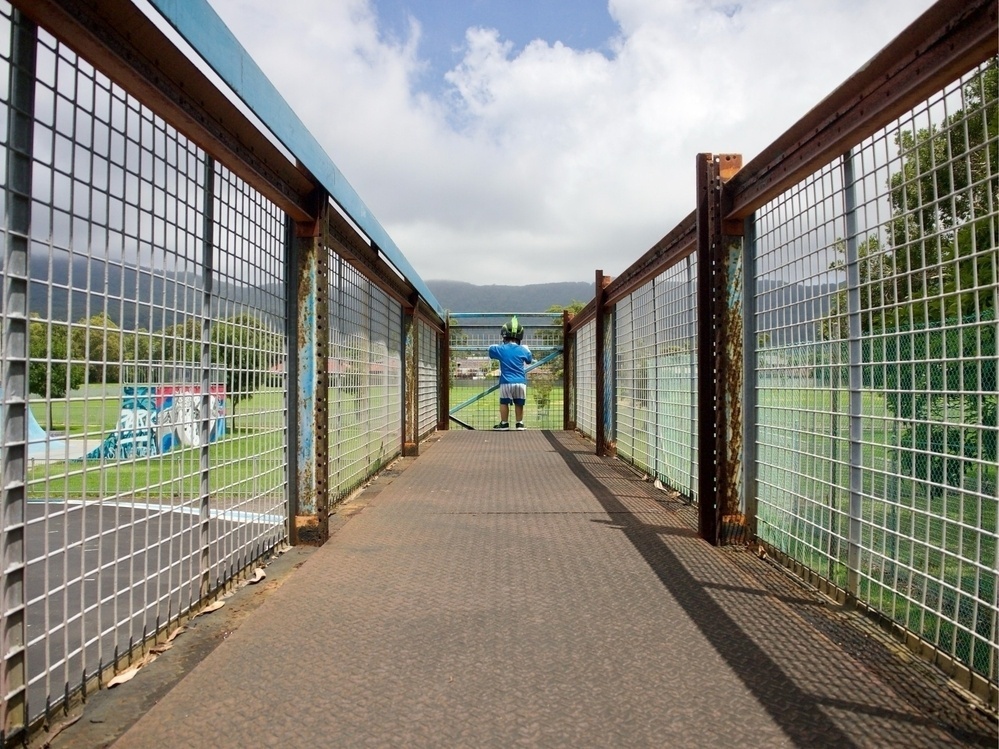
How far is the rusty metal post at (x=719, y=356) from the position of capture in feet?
15.9

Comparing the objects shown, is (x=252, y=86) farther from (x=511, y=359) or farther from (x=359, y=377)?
(x=511, y=359)

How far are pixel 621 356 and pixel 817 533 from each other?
5947 mm

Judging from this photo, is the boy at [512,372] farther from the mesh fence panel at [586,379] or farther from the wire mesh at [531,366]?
the mesh fence panel at [586,379]

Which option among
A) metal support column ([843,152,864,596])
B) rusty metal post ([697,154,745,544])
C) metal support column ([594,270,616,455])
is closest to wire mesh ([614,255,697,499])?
metal support column ([594,270,616,455])

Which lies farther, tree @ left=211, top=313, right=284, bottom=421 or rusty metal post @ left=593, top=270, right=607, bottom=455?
rusty metal post @ left=593, top=270, right=607, bottom=455

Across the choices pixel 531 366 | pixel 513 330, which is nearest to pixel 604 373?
pixel 513 330

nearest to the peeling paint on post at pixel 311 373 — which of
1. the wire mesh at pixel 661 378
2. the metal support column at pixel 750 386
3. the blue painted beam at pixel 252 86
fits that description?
the blue painted beam at pixel 252 86

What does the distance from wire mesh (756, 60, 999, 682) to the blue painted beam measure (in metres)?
2.69

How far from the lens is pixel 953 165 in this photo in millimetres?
2715

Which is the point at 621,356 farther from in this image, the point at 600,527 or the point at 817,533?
the point at 817,533

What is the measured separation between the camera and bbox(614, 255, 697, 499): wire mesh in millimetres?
6262

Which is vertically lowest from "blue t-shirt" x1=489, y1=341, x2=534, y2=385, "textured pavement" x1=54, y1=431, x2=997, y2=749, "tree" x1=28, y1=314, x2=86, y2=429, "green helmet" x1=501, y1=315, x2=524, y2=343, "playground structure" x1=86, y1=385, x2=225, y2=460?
"textured pavement" x1=54, y1=431, x2=997, y2=749

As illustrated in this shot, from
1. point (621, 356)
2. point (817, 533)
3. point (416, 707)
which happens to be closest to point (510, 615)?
point (416, 707)

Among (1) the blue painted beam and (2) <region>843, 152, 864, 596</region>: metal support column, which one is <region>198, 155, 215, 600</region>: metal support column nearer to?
(1) the blue painted beam
